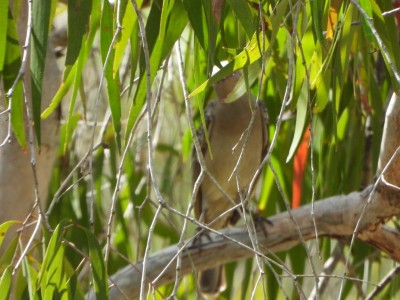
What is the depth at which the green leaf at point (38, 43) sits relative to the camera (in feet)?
4.40

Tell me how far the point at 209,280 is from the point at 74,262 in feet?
2.85

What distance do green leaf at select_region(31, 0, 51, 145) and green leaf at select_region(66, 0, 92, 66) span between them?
3 centimetres

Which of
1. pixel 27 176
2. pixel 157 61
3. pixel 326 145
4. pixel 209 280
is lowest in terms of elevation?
pixel 209 280

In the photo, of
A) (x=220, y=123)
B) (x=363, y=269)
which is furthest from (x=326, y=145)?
(x=220, y=123)

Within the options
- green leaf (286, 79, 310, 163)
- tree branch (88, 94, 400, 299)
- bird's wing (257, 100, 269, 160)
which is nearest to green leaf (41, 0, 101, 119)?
green leaf (286, 79, 310, 163)

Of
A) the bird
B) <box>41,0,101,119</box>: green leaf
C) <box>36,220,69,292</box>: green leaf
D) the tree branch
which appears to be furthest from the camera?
the bird

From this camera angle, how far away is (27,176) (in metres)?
2.13

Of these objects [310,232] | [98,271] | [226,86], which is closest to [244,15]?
[98,271]

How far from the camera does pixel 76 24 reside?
1342 mm

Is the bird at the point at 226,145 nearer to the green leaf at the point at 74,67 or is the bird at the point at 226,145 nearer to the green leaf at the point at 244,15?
the green leaf at the point at 74,67

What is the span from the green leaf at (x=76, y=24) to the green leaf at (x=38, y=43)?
3cm

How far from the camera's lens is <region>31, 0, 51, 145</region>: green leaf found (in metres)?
1.34

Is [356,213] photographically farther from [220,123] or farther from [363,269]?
[220,123]

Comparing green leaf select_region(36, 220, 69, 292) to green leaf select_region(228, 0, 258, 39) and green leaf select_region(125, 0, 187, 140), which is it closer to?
green leaf select_region(125, 0, 187, 140)
